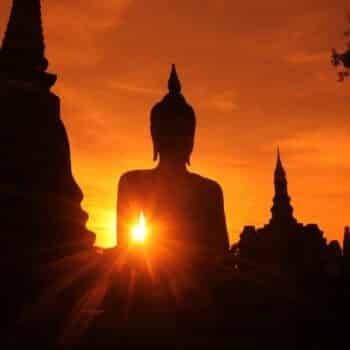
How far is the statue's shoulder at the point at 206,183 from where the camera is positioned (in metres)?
11.1

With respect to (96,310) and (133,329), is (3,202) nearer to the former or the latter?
(96,310)

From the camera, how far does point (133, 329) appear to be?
721cm

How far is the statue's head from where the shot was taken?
35.1 ft

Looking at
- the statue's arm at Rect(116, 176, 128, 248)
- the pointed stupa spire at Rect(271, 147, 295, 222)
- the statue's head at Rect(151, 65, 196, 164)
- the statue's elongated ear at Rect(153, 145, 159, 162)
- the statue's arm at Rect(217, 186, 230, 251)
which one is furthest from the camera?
the pointed stupa spire at Rect(271, 147, 295, 222)

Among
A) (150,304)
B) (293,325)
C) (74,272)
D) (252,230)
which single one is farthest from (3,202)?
(252,230)

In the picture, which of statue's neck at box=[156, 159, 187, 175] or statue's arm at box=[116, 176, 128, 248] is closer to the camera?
statue's arm at box=[116, 176, 128, 248]

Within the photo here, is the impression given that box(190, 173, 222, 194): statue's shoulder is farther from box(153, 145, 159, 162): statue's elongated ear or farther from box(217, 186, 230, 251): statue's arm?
box(153, 145, 159, 162): statue's elongated ear

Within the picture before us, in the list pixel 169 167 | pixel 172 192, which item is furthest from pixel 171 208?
pixel 169 167

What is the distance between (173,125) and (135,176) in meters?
1.24

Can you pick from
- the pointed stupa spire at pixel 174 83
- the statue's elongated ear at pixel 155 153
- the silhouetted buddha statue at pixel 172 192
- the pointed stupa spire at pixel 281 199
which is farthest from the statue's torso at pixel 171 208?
the pointed stupa spire at pixel 281 199

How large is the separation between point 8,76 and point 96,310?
27.3 feet

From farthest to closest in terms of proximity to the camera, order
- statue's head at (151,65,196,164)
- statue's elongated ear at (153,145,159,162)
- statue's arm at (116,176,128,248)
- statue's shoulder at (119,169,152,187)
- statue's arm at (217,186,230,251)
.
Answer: statue's arm at (217,186,230,251) < statue's elongated ear at (153,145,159,162) < statue's shoulder at (119,169,152,187) < statue's head at (151,65,196,164) < statue's arm at (116,176,128,248)

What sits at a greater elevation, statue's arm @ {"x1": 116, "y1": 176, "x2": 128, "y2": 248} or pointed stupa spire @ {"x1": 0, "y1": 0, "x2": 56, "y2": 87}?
pointed stupa spire @ {"x1": 0, "y1": 0, "x2": 56, "y2": 87}

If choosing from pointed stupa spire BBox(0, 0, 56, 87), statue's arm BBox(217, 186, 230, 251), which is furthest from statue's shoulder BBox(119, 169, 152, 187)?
pointed stupa spire BBox(0, 0, 56, 87)
